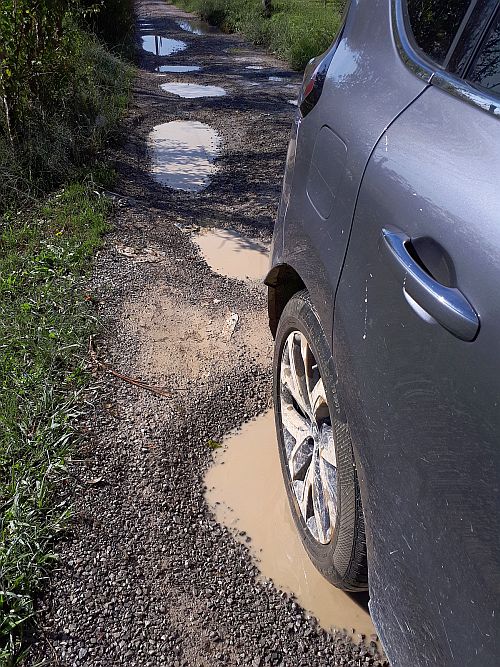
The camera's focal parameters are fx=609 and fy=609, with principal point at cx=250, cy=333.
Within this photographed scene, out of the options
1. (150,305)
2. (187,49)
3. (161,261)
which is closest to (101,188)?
(161,261)

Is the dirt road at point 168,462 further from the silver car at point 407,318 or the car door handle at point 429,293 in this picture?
the car door handle at point 429,293

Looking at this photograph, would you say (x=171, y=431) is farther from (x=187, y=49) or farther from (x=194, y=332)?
(x=187, y=49)

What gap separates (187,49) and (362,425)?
45.5 ft

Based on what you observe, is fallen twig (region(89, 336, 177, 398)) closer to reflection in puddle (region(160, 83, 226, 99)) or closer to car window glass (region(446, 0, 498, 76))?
car window glass (region(446, 0, 498, 76))

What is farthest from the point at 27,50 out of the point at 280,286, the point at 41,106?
the point at 280,286

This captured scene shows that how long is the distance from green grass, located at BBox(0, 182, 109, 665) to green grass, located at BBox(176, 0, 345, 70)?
26.8ft

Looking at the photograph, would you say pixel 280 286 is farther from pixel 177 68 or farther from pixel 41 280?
pixel 177 68

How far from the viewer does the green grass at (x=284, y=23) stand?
38.4 ft

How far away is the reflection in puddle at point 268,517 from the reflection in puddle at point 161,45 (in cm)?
1201

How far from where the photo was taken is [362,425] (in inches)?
59.7

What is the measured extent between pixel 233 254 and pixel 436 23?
281cm

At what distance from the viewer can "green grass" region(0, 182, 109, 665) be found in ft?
6.90

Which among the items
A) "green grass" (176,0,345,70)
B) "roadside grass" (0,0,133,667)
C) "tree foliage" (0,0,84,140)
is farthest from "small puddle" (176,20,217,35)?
"tree foliage" (0,0,84,140)

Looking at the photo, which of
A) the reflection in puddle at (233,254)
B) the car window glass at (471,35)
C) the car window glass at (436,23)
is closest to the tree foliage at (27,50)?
the reflection in puddle at (233,254)
